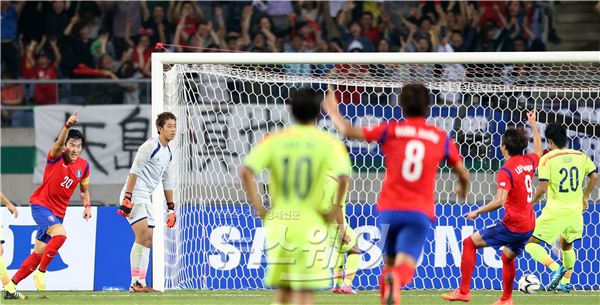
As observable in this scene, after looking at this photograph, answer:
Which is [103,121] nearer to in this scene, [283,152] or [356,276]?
[356,276]

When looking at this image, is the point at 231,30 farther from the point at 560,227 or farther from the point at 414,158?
the point at 414,158

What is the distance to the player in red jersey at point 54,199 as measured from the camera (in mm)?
11945

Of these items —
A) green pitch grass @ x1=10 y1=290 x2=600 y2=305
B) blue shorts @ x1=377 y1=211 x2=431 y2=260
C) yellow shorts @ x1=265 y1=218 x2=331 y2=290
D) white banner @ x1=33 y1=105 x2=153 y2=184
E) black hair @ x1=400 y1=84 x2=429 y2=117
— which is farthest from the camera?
white banner @ x1=33 y1=105 x2=153 y2=184

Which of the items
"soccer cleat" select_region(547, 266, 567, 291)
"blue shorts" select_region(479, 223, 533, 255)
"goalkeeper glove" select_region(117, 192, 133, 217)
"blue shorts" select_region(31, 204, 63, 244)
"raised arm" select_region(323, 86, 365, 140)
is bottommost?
"soccer cleat" select_region(547, 266, 567, 291)

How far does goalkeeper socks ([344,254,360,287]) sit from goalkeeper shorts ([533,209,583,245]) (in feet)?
6.60

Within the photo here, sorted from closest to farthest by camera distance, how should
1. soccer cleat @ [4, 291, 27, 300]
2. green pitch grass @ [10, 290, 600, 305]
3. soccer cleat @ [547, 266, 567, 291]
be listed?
green pitch grass @ [10, 290, 600, 305], soccer cleat @ [4, 291, 27, 300], soccer cleat @ [547, 266, 567, 291]

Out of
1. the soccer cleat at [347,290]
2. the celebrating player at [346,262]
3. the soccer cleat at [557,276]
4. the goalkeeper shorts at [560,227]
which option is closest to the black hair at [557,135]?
the goalkeeper shorts at [560,227]

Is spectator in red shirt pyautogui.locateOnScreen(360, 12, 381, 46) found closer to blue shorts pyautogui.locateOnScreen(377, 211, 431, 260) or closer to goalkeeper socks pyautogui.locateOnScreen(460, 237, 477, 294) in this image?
goalkeeper socks pyautogui.locateOnScreen(460, 237, 477, 294)

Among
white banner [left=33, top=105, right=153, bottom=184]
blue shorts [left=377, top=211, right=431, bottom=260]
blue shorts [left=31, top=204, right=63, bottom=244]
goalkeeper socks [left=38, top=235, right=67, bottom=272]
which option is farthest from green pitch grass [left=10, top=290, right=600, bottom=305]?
white banner [left=33, top=105, right=153, bottom=184]

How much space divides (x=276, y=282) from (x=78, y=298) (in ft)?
17.1

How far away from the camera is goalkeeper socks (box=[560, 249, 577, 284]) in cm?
1267

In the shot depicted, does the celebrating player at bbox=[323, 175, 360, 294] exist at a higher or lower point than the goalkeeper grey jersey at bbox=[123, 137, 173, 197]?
lower

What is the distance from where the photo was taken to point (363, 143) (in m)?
14.9

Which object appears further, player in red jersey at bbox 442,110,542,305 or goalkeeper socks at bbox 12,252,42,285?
goalkeeper socks at bbox 12,252,42,285
